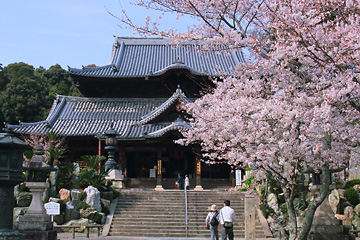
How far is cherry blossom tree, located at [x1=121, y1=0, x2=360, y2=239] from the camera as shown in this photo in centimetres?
850

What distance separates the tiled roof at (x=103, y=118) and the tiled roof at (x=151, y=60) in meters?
2.15

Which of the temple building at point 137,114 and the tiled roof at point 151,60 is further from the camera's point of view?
the tiled roof at point 151,60

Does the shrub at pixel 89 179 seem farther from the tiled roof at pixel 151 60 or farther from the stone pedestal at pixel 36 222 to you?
the tiled roof at pixel 151 60

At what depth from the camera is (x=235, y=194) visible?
21859mm

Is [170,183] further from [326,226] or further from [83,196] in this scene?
[326,226]

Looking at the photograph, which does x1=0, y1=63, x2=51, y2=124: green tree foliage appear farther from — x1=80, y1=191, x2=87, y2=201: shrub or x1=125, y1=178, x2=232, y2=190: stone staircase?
x1=80, y1=191, x2=87, y2=201: shrub

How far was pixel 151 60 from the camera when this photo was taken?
35812 mm

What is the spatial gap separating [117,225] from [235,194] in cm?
644

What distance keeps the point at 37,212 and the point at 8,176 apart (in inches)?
250

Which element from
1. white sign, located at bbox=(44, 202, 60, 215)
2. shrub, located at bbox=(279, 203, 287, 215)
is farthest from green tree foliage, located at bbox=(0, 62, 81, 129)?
shrub, located at bbox=(279, 203, 287, 215)

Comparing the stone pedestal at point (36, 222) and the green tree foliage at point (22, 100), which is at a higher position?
the green tree foliage at point (22, 100)

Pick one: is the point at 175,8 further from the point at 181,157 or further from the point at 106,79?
the point at 106,79

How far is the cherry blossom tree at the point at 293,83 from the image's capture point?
8500 millimetres

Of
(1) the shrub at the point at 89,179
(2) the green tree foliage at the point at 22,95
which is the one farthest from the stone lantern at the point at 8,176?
(2) the green tree foliage at the point at 22,95
